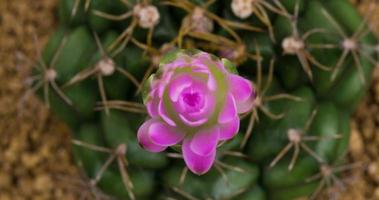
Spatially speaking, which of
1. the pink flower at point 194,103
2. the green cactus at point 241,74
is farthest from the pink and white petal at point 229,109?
the green cactus at point 241,74

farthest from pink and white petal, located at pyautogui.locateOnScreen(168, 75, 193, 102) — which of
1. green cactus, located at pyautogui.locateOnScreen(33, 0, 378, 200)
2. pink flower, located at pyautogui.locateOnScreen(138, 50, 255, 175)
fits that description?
green cactus, located at pyautogui.locateOnScreen(33, 0, 378, 200)

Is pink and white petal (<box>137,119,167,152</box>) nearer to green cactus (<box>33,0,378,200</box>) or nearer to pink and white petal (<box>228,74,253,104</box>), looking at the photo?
pink and white petal (<box>228,74,253,104</box>)

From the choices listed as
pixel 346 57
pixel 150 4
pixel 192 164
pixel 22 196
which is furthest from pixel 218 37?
pixel 22 196

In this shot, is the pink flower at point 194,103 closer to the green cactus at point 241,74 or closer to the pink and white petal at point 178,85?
the pink and white petal at point 178,85

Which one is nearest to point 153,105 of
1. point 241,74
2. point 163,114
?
point 163,114

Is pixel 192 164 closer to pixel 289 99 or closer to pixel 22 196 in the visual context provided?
pixel 289 99
